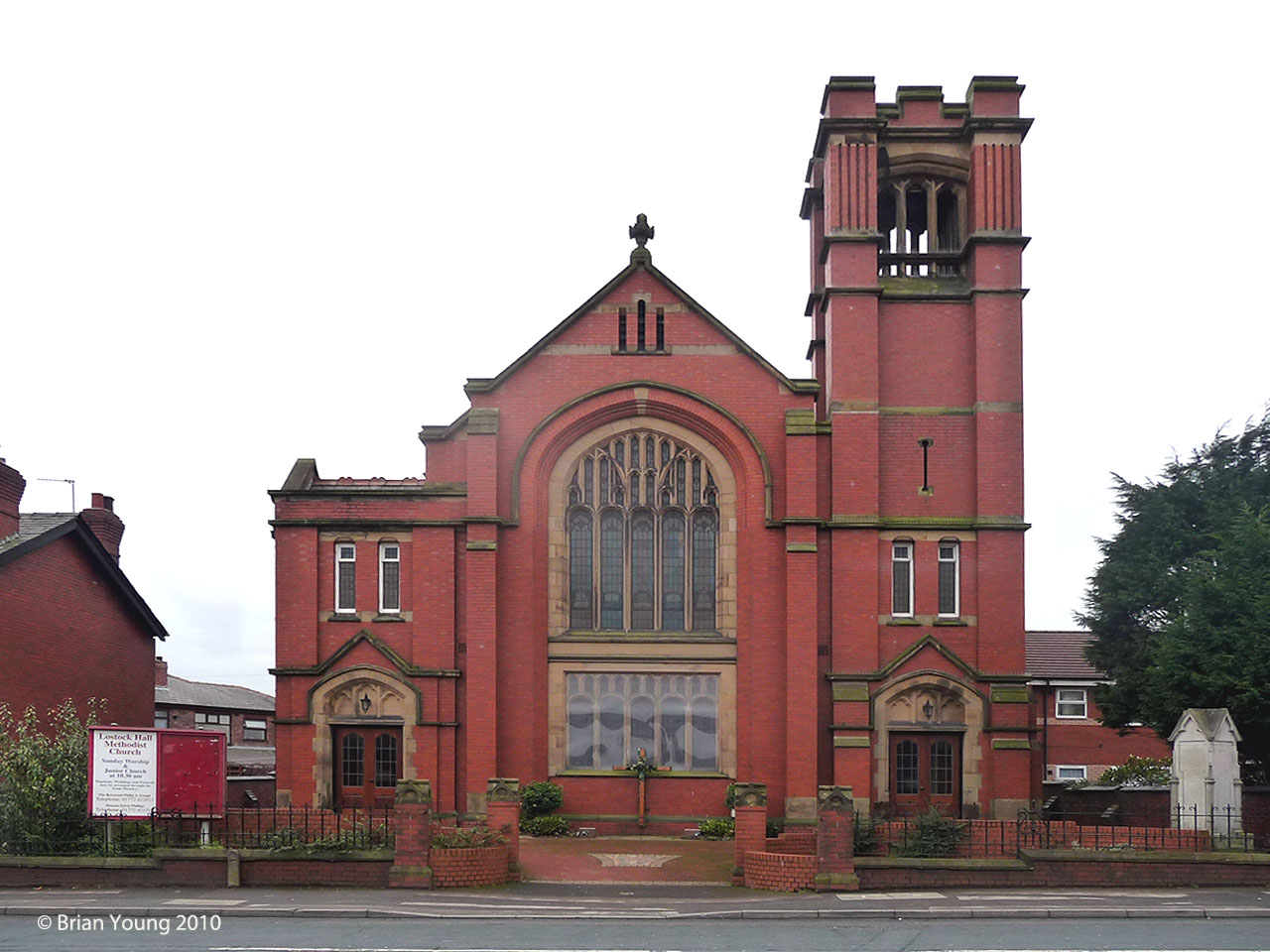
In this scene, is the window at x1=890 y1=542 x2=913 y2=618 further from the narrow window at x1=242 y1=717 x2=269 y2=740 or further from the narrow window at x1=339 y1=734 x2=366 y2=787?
the narrow window at x1=242 y1=717 x2=269 y2=740

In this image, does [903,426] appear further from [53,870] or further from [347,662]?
[53,870]

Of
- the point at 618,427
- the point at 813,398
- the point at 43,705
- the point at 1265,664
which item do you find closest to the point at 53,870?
the point at 43,705

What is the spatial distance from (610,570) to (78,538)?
526 inches

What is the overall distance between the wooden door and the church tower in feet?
35.2

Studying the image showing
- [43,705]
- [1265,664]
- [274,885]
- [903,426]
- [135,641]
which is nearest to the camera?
[274,885]

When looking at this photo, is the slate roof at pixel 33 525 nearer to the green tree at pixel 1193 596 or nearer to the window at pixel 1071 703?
the green tree at pixel 1193 596

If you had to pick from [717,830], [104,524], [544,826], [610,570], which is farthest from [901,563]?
[104,524]

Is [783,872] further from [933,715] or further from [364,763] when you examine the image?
[364,763]

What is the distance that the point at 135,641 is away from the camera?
37250 millimetres

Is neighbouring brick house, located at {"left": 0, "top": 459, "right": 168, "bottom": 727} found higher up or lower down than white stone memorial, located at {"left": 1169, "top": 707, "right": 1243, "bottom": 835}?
higher up

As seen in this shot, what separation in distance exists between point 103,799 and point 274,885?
11.1 ft

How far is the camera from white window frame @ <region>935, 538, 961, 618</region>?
32.5m

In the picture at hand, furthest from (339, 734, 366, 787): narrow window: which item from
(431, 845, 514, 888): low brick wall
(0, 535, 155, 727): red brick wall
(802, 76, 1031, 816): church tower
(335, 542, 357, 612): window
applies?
(802, 76, 1031, 816): church tower

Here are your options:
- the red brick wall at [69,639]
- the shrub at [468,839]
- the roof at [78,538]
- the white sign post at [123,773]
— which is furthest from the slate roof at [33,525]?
the shrub at [468,839]
